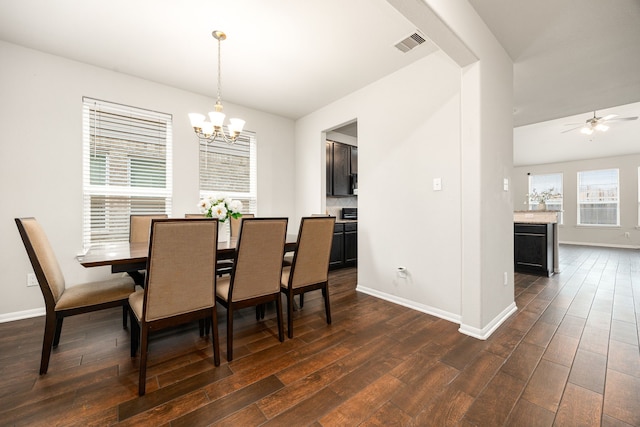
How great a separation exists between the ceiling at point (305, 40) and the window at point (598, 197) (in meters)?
5.87

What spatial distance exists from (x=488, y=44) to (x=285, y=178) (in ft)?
10.5

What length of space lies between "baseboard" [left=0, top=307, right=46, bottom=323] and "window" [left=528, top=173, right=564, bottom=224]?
37.7 ft

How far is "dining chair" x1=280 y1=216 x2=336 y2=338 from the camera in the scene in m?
2.20

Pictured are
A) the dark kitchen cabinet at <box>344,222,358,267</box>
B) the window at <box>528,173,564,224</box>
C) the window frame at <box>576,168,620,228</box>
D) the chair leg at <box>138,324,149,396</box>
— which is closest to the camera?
the chair leg at <box>138,324,149,396</box>

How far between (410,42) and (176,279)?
279 centimetres

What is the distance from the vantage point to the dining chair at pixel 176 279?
1508 millimetres

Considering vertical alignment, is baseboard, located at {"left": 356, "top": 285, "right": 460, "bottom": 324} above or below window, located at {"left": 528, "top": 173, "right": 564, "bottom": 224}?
below

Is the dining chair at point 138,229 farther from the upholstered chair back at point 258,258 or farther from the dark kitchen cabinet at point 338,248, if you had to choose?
the dark kitchen cabinet at point 338,248

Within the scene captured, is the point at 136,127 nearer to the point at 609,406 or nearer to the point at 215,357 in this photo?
the point at 215,357

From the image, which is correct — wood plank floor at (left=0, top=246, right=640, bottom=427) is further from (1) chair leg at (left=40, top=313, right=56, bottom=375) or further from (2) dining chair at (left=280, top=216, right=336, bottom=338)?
(2) dining chair at (left=280, top=216, right=336, bottom=338)

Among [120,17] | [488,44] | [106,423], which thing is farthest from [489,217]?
[120,17]

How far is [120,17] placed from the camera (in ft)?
7.15

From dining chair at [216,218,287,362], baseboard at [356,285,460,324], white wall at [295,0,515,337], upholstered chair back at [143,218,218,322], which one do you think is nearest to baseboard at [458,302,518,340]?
white wall at [295,0,515,337]

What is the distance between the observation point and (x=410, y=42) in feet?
8.09
